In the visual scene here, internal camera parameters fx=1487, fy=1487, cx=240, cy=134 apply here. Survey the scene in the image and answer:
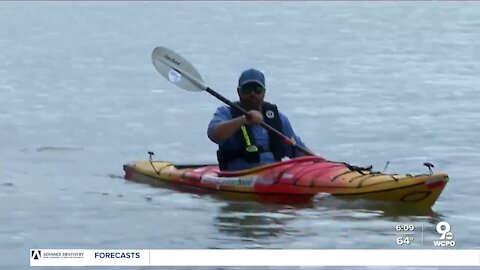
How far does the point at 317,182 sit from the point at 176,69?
2.80 m

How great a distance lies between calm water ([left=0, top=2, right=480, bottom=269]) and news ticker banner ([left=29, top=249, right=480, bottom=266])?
2.22 ft

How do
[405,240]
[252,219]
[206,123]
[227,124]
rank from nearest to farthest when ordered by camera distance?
[405,240] → [252,219] → [227,124] → [206,123]

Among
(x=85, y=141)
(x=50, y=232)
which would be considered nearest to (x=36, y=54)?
(x=85, y=141)

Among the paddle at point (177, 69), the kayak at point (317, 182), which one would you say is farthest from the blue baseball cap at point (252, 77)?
the paddle at point (177, 69)

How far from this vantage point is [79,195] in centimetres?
1402

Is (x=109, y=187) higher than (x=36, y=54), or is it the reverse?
(x=36, y=54)

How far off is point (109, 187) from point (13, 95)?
12.1 m

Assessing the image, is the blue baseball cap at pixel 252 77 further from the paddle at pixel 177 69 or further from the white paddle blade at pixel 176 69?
the white paddle blade at pixel 176 69

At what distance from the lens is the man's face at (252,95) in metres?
13.2

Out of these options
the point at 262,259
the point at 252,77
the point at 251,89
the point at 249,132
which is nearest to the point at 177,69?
the point at 249,132

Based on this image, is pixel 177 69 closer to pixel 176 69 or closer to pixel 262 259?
pixel 176 69

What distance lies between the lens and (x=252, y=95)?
13.3 m

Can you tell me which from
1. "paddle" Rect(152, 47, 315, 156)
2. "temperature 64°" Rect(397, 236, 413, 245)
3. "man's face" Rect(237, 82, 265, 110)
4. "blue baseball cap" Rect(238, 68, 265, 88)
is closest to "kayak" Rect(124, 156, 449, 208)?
"man's face" Rect(237, 82, 265, 110)

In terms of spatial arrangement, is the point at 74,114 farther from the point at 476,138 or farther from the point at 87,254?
the point at 87,254
